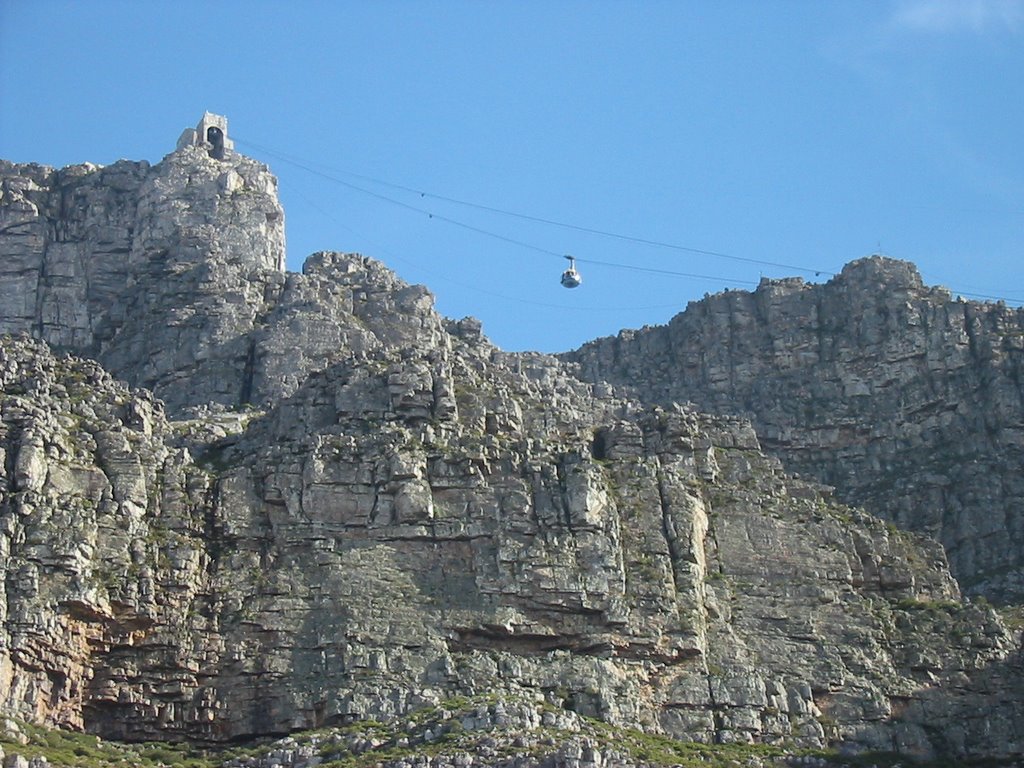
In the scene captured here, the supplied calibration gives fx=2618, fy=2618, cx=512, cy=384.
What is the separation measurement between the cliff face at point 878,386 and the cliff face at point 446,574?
16.4 meters

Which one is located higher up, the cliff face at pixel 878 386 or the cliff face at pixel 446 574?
the cliff face at pixel 878 386

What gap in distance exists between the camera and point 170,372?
471 feet

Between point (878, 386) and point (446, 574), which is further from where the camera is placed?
point (878, 386)

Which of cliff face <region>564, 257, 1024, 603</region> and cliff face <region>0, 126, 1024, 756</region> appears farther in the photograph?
cliff face <region>564, 257, 1024, 603</region>

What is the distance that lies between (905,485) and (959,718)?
31.7 meters

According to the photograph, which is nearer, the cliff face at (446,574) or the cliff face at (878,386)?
the cliff face at (446,574)

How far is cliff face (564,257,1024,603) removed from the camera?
140 metres

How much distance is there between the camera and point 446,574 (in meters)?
112

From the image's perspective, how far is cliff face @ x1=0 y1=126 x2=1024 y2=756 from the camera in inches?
4222

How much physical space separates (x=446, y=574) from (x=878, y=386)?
160ft

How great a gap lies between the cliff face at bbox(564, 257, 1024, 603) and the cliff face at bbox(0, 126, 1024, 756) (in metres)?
16.4

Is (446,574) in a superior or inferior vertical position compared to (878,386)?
inferior

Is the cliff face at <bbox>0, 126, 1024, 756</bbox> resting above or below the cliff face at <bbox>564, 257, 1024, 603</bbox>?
below

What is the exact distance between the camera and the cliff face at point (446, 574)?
107250 millimetres
